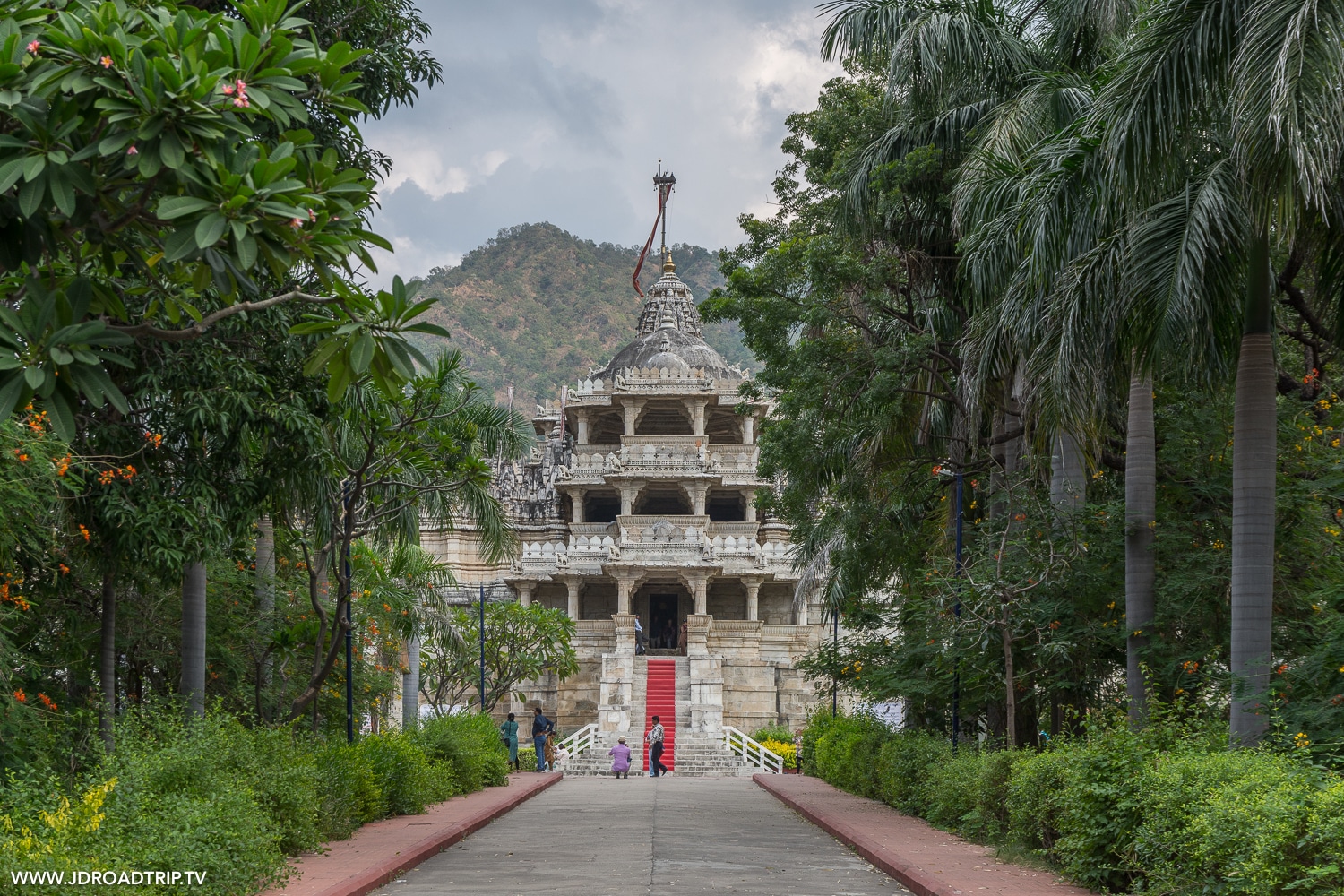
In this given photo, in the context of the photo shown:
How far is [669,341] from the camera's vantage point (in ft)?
173

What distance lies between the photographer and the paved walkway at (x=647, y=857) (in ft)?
33.8

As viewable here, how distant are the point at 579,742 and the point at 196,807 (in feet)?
91.5

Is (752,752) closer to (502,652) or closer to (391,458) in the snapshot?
(502,652)

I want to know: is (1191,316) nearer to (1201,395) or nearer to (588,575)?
(1201,395)

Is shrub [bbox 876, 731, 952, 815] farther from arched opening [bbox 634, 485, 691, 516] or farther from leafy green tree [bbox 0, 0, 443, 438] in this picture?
arched opening [bbox 634, 485, 691, 516]

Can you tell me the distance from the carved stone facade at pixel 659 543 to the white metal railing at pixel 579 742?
827 mm

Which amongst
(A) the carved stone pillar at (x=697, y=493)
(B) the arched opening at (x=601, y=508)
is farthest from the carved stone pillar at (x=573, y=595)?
(B) the arched opening at (x=601, y=508)

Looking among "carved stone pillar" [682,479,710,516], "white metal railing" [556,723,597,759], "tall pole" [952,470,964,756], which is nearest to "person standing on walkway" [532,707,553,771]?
"white metal railing" [556,723,597,759]

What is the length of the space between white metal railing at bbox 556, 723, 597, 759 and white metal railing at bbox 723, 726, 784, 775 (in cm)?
358

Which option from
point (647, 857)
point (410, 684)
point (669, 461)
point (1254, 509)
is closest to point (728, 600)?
point (669, 461)

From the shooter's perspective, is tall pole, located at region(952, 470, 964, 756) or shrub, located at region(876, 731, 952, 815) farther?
shrub, located at region(876, 731, 952, 815)

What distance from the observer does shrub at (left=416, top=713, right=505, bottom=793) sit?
65.5ft

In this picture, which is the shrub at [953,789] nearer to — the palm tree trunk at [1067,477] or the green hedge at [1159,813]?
the green hedge at [1159,813]

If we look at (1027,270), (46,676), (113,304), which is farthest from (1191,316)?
(46,676)
